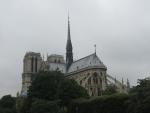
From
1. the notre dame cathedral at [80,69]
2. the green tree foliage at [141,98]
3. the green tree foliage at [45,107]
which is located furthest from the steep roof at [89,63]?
the green tree foliage at [141,98]

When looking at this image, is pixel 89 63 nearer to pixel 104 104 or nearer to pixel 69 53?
pixel 69 53

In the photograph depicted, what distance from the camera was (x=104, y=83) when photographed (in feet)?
432

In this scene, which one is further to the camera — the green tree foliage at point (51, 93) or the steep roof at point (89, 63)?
the steep roof at point (89, 63)

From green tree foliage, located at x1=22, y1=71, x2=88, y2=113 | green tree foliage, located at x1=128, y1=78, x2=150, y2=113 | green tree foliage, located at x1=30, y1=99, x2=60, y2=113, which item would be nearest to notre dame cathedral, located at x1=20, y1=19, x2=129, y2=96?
green tree foliage, located at x1=22, y1=71, x2=88, y2=113

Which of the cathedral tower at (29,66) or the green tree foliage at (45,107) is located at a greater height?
the cathedral tower at (29,66)

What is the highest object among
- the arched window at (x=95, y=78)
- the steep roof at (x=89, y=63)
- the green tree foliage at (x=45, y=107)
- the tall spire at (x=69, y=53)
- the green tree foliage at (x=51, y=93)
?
the tall spire at (x=69, y=53)

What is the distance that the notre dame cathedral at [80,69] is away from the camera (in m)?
131

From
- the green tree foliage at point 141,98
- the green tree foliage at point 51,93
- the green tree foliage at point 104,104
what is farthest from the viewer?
the green tree foliage at point 51,93

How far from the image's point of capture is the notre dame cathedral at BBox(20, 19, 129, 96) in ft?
431

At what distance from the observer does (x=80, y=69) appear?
140 metres

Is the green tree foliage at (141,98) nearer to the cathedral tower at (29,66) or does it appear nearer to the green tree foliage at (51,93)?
the green tree foliage at (51,93)

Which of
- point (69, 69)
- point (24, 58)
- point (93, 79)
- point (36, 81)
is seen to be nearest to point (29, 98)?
point (36, 81)

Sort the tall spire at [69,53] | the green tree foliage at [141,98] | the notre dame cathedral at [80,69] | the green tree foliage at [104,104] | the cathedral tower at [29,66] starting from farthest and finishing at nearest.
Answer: the cathedral tower at [29,66]
the tall spire at [69,53]
the notre dame cathedral at [80,69]
the green tree foliage at [104,104]
the green tree foliage at [141,98]

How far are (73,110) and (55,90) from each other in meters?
7.21
